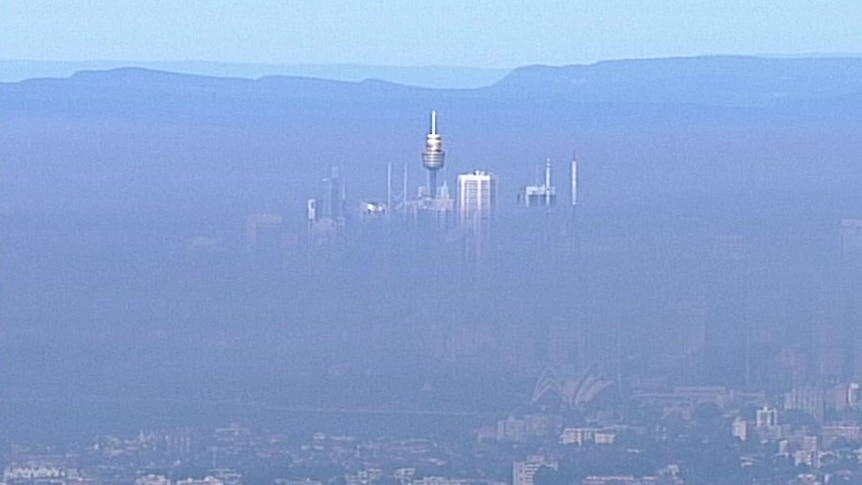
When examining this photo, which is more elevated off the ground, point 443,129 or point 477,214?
point 443,129

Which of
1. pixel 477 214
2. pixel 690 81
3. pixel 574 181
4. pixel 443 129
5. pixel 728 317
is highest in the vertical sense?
pixel 690 81

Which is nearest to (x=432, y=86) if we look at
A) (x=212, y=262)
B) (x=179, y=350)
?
(x=212, y=262)

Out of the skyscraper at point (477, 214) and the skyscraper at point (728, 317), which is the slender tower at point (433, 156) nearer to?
the skyscraper at point (477, 214)

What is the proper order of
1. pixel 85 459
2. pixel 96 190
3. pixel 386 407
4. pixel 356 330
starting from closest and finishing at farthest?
pixel 85 459 → pixel 386 407 → pixel 356 330 → pixel 96 190

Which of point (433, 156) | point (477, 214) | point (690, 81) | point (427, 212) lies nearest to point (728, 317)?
point (477, 214)

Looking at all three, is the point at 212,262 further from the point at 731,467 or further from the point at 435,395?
the point at 731,467

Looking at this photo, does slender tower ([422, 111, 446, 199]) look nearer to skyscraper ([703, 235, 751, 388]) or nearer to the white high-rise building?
the white high-rise building

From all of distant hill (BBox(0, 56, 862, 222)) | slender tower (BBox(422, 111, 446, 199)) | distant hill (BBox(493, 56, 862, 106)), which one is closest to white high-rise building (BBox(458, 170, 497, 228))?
slender tower (BBox(422, 111, 446, 199))

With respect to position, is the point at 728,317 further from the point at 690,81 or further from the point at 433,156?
the point at 690,81
